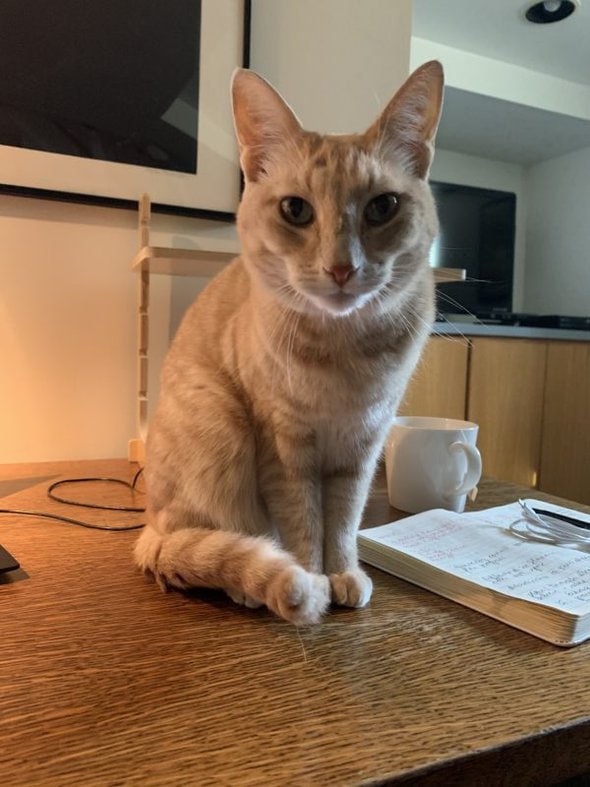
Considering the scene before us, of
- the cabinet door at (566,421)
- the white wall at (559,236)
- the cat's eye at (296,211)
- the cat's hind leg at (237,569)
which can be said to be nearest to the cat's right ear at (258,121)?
the cat's eye at (296,211)

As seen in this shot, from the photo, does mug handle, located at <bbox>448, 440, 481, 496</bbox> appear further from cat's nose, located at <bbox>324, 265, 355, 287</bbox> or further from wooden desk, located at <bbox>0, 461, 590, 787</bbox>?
cat's nose, located at <bbox>324, 265, 355, 287</bbox>

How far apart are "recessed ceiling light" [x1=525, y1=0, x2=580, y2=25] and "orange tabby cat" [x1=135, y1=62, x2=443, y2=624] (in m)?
2.13

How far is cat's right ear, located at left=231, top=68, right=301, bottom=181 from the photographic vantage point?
780 mm

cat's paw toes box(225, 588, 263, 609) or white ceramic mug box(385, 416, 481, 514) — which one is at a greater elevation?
white ceramic mug box(385, 416, 481, 514)

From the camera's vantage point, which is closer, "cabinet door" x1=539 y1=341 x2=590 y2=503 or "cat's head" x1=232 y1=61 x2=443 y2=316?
"cat's head" x1=232 y1=61 x2=443 y2=316

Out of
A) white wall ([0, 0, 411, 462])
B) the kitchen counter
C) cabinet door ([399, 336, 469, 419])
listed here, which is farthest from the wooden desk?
the kitchen counter

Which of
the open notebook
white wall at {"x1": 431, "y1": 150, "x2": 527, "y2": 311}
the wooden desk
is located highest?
white wall at {"x1": 431, "y1": 150, "x2": 527, "y2": 311}

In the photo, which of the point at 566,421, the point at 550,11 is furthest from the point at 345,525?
the point at 550,11

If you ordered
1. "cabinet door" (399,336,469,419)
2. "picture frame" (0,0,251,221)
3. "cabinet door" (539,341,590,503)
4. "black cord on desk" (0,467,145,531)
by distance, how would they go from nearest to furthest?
1. "black cord on desk" (0,467,145,531)
2. "picture frame" (0,0,251,221)
3. "cabinet door" (399,336,469,419)
4. "cabinet door" (539,341,590,503)

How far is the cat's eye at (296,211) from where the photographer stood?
75 cm

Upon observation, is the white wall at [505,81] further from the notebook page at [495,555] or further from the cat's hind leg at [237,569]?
the cat's hind leg at [237,569]

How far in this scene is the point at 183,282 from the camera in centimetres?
153

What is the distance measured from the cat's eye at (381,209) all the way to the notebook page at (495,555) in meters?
0.43

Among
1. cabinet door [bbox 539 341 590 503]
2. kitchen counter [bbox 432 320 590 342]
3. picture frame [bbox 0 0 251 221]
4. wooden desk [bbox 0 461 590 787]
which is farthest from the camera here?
cabinet door [bbox 539 341 590 503]
